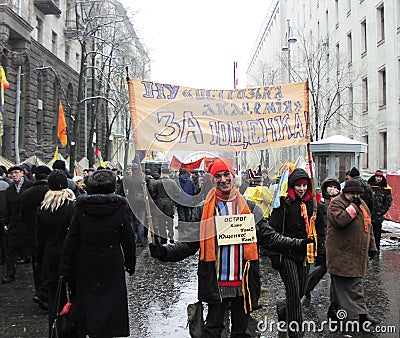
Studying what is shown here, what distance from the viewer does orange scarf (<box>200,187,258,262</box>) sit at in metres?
4.30

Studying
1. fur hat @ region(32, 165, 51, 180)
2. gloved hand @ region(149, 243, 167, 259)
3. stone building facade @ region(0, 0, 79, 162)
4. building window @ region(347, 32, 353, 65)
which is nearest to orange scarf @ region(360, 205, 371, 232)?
gloved hand @ region(149, 243, 167, 259)

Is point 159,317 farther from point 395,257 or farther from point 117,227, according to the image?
point 395,257

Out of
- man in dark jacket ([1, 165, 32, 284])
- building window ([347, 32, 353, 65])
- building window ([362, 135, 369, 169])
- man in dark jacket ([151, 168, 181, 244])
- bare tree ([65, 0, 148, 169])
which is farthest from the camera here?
building window ([347, 32, 353, 65])

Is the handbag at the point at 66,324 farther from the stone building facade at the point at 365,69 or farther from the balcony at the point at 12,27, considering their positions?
the stone building facade at the point at 365,69

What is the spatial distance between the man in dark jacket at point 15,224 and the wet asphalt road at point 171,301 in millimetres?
329

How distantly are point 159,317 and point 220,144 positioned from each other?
2585 mm

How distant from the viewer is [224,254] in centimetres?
436

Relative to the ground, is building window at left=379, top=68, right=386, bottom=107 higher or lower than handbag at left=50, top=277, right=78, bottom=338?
higher

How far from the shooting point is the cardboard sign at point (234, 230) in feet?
14.3

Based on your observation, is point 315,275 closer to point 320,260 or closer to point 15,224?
point 320,260

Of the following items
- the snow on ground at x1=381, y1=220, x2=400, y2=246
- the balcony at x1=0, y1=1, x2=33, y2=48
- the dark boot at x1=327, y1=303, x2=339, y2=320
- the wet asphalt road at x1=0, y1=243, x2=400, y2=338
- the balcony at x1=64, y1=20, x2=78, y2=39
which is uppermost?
the balcony at x1=64, y1=20, x2=78, y2=39

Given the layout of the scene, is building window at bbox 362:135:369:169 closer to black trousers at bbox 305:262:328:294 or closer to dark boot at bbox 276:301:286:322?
black trousers at bbox 305:262:328:294

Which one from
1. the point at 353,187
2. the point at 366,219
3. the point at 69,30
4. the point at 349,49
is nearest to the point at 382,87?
the point at 349,49

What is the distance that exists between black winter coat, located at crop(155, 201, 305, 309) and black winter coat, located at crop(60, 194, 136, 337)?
1.97ft
